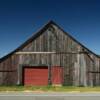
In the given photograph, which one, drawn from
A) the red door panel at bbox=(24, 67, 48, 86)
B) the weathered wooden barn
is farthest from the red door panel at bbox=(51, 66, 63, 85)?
the red door panel at bbox=(24, 67, 48, 86)

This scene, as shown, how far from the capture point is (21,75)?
112ft

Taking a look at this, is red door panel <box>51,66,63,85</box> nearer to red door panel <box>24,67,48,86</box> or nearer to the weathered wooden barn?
the weathered wooden barn

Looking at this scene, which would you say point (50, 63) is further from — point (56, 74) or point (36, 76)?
point (36, 76)

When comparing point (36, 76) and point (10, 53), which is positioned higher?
point (10, 53)

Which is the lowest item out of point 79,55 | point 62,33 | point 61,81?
point 61,81

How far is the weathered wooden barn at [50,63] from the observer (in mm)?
34219

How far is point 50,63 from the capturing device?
34219 mm

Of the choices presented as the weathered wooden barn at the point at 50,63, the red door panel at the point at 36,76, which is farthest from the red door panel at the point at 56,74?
the red door panel at the point at 36,76

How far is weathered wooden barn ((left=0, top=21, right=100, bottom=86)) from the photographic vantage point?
34219mm

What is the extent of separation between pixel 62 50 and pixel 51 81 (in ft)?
10.7

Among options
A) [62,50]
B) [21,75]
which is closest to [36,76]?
[21,75]

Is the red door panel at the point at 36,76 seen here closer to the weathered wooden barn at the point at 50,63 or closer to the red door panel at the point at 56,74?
the weathered wooden barn at the point at 50,63

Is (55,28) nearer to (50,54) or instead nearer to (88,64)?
(50,54)

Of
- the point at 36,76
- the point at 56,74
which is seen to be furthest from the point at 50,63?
the point at 36,76
